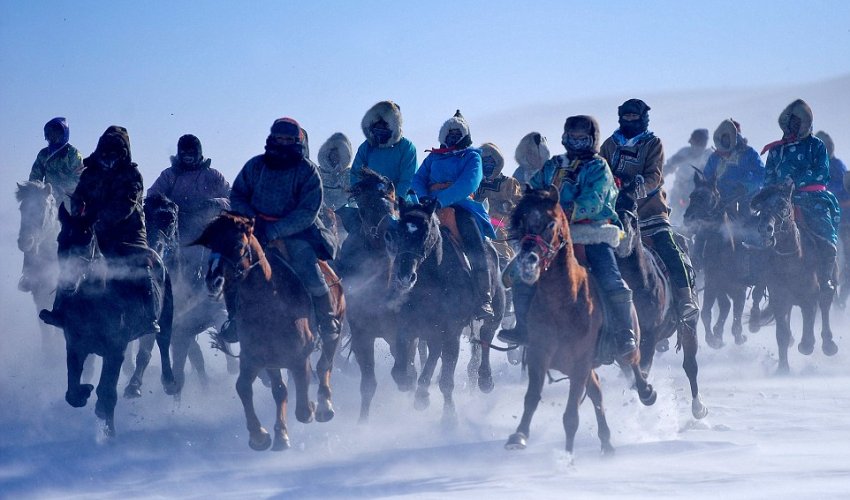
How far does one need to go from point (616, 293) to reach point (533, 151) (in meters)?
8.15

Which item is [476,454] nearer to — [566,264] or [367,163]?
[566,264]

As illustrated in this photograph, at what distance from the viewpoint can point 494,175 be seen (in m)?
17.5

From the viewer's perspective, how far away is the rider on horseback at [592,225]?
10.4 metres

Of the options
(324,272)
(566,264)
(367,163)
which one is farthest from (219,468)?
(367,163)

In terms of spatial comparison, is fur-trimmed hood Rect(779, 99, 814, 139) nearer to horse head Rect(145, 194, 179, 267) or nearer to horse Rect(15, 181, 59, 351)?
horse head Rect(145, 194, 179, 267)

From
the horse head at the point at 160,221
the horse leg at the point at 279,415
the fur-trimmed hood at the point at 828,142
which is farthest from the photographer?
the fur-trimmed hood at the point at 828,142

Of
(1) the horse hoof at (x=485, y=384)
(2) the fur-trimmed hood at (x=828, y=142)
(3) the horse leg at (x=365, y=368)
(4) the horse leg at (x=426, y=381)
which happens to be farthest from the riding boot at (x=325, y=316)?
(2) the fur-trimmed hood at (x=828, y=142)

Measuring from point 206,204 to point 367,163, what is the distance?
2.05 metres

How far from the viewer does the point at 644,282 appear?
11.3 metres

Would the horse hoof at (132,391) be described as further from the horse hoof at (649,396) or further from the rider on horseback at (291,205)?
the horse hoof at (649,396)

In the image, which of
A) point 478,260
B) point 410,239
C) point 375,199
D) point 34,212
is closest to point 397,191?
point 375,199

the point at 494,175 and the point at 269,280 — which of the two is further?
the point at 494,175

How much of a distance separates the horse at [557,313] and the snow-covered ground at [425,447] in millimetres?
539

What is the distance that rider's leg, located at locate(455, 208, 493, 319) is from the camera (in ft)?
41.5
